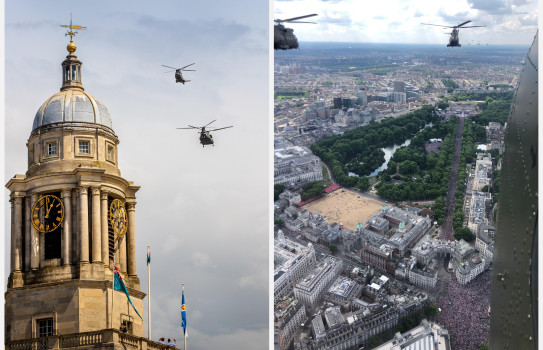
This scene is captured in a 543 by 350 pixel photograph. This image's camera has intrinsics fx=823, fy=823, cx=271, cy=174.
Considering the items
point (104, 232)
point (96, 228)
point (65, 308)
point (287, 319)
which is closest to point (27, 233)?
point (96, 228)

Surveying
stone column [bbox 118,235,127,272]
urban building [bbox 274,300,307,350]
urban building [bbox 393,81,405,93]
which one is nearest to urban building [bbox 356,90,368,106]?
urban building [bbox 393,81,405,93]

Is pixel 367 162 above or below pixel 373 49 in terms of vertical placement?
below

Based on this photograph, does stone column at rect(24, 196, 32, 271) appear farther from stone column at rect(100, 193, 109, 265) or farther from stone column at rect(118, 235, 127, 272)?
stone column at rect(118, 235, 127, 272)

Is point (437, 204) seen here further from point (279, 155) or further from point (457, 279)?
point (279, 155)

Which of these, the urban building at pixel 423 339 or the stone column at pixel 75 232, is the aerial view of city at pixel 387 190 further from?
the stone column at pixel 75 232

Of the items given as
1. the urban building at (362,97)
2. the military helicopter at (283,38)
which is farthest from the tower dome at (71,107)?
the urban building at (362,97)

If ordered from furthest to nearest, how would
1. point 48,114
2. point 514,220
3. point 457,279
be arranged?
point 457,279
point 48,114
point 514,220

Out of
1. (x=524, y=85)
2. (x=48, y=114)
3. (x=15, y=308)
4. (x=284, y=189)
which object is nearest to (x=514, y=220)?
(x=524, y=85)
